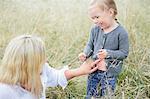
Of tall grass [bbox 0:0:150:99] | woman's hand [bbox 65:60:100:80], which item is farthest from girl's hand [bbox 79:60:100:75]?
tall grass [bbox 0:0:150:99]

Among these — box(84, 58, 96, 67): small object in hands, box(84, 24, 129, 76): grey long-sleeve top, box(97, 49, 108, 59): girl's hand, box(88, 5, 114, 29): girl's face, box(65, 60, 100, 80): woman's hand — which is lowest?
box(65, 60, 100, 80): woman's hand

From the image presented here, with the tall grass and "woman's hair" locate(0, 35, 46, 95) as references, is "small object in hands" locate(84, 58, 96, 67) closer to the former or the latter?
the tall grass

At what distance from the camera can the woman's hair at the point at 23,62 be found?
2758 mm

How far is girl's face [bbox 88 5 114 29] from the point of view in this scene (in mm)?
3354

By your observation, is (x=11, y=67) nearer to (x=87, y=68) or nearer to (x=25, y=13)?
(x=87, y=68)

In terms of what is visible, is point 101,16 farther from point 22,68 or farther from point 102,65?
point 22,68

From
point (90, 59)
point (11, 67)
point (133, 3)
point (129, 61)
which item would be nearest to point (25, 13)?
point (133, 3)

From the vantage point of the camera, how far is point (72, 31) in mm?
5047

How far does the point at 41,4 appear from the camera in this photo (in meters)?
5.81

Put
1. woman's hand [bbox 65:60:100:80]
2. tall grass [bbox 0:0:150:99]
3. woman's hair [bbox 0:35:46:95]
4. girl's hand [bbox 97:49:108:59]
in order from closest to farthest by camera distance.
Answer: woman's hair [bbox 0:35:46:95]
girl's hand [bbox 97:49:108:59]
woman's hand [bbox 65:60:100:80]
tall grass [bbox 0:0:150:99]

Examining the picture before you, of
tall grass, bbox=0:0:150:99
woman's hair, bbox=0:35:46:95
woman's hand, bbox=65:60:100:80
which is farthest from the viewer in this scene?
tall grass, bbox=0:0:150:99

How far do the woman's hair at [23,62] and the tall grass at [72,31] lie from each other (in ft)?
3.30

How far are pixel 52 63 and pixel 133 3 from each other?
1.66m

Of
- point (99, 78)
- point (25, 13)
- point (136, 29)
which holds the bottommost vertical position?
point (99, 78)
